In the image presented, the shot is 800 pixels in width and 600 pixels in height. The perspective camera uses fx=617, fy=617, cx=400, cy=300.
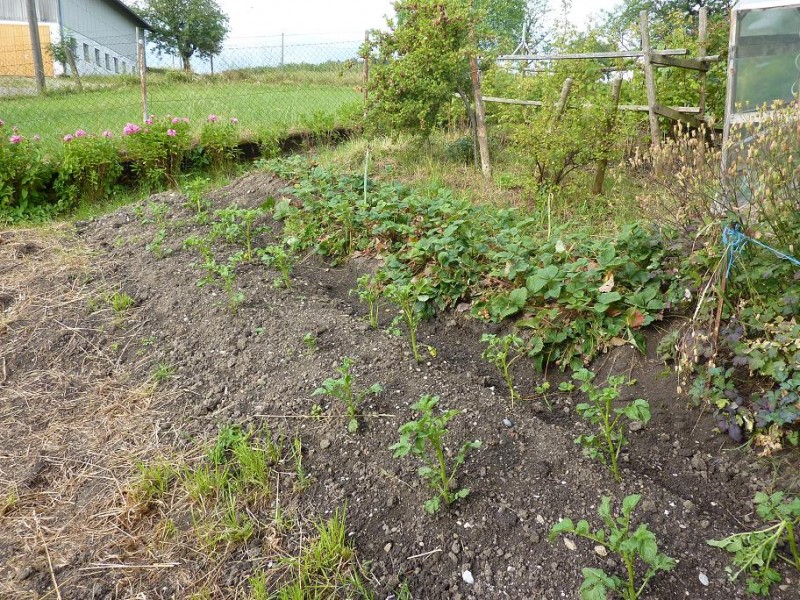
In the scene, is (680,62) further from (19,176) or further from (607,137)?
(19,176)

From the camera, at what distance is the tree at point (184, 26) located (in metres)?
34.3

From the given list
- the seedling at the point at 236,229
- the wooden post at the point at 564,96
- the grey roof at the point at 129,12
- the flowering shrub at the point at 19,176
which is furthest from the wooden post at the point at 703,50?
the grey roof at the point at 129,12

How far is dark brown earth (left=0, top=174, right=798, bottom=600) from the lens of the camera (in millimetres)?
2014

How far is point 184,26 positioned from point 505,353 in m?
37.5

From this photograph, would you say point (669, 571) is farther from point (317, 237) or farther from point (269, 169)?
point (269, 169)

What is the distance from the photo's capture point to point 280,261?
12.9ft

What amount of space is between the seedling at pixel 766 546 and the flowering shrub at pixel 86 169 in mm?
6776

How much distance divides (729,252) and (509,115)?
4.71m

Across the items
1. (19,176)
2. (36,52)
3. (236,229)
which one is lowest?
(236,229)

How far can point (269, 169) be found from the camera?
618cm

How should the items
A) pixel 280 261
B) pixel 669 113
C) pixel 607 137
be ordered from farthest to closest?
pixel 669 113 < pixel 607 137 < pixel 280 261

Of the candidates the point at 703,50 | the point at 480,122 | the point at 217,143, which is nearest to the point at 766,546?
the point at 480,122

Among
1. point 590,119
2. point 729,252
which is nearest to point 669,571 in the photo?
point 729,252

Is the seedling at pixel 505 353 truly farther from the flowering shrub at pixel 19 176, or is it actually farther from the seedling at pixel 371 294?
the flowering shrub at pixel 19 176
